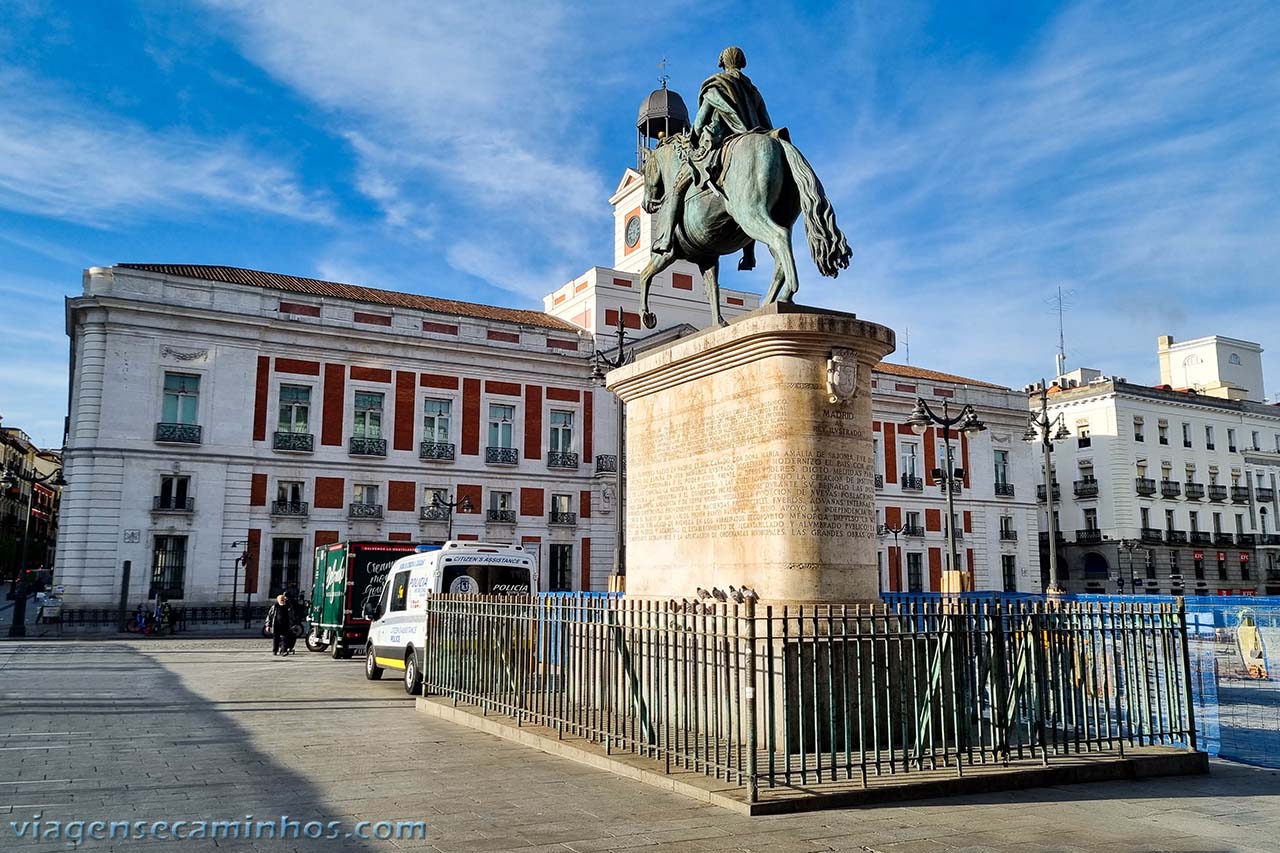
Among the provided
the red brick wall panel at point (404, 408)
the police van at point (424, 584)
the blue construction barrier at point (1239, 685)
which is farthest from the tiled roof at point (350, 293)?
the blue construction barrier at point (1239, 685)

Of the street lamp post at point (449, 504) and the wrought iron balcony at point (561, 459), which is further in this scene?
the wrought iron balcony at point (561, 459)

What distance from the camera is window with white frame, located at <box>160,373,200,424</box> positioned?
35.5m

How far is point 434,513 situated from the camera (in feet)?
130

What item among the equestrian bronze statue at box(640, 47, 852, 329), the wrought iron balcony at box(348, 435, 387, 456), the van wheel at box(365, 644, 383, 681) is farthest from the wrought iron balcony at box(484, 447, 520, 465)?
the equestrian bronze statue at box(640, 47, 852, 329)

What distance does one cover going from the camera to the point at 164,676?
17.6 metres

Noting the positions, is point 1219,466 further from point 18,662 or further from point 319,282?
point 18,662

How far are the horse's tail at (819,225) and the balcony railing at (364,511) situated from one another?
3197 cm

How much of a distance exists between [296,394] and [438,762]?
32278 millimetres

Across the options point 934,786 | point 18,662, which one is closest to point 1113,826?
point 934,786

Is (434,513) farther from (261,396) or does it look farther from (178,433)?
(178,433)

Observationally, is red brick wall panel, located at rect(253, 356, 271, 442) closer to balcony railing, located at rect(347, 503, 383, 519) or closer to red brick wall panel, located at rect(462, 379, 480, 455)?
balcony railing, located at rect(347, 503, 383, 519)

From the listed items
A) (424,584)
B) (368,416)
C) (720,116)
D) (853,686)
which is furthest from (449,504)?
(853,686)

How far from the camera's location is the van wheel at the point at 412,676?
14727mm

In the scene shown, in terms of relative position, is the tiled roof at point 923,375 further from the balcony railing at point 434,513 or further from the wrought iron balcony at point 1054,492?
the balcony railing at point 434,513
